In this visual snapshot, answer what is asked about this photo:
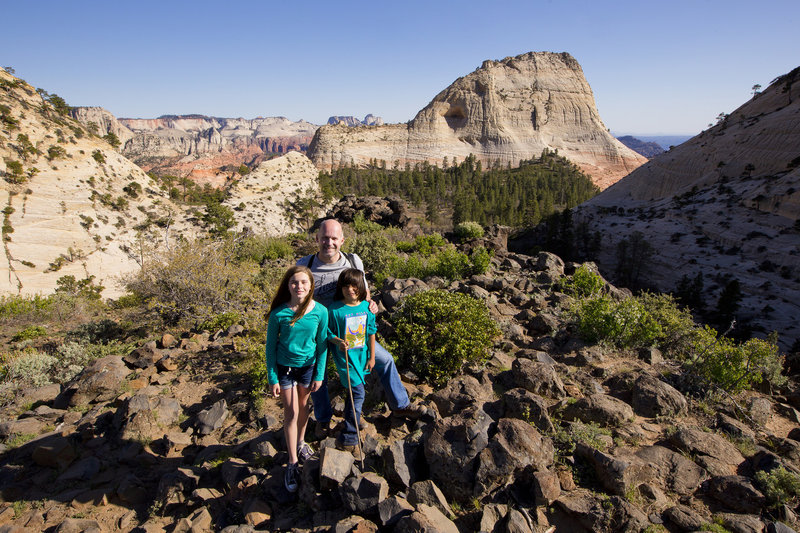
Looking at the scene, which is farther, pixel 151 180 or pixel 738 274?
pixel 151 180

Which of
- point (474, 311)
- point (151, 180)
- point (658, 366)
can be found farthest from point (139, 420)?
point (151, 180)

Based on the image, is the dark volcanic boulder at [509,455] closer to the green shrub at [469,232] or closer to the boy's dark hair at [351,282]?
the boy's dark hair at [351,282]

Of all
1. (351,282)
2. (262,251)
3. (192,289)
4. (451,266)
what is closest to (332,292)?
(351,282)

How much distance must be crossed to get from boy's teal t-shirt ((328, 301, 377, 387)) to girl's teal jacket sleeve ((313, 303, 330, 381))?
10 cm

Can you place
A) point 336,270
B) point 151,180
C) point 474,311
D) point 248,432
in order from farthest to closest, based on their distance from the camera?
point 151,180 → point 474,311 → point 248,432 → point 336,270

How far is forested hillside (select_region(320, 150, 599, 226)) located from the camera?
41375mm

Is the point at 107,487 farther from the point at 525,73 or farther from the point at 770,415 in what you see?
the point at 525,73

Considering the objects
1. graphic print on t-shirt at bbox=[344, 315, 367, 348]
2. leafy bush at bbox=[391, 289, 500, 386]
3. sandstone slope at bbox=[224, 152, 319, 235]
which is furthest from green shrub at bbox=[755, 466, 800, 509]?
sandstone slope at bbox=[224, 152, 319, 235]

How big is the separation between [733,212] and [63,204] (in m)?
47.2

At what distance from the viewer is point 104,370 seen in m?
5.48

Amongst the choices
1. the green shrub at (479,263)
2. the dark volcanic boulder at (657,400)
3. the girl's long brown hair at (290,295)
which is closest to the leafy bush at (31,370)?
the girl's long brown hair at (290,295)

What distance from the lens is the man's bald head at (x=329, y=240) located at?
3279 mm

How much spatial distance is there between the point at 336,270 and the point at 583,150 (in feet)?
287

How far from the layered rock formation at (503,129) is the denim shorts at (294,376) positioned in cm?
6575
